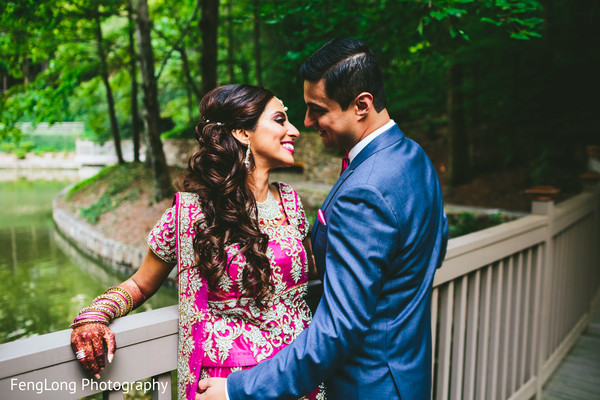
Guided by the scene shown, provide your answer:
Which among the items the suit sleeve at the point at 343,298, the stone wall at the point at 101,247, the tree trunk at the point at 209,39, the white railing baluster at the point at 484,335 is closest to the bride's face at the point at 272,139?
the suit sleeve at the point at 343,298

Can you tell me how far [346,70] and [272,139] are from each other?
0.46m

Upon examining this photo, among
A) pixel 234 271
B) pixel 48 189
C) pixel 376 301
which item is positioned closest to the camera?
pixel 376 301

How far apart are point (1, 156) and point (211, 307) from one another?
3966 centimetres

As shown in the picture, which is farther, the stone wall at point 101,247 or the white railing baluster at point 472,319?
the stone wall at point 101,247

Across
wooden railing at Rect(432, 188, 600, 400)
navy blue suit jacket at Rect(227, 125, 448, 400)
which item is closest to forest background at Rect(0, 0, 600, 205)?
wooden railing at Rect(432, 188, 600, 400)

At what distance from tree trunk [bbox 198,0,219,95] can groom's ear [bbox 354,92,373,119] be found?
794 cm

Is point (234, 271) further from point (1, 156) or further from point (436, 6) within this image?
point (1, 156)

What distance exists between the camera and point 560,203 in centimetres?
329

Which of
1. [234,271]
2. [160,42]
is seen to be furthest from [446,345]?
[160,42]

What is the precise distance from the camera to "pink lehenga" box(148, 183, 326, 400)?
A: 4.57 ft

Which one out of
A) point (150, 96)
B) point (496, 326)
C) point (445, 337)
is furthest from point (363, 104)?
point (150, 96)

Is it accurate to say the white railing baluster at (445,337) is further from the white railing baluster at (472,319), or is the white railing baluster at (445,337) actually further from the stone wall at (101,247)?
the stone wall at (101,247)

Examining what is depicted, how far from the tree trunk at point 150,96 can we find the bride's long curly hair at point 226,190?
10043 millimetres

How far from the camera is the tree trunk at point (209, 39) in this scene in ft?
28.5
